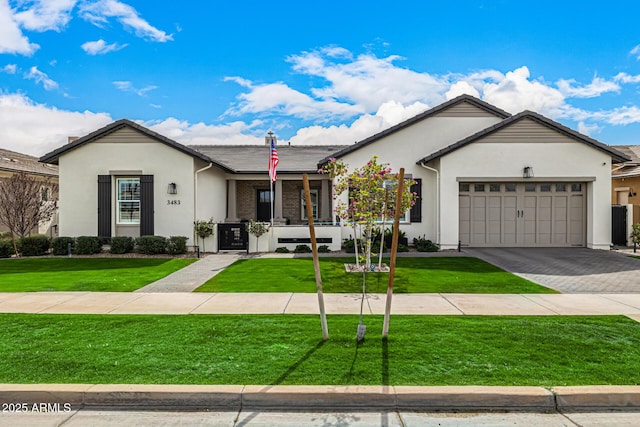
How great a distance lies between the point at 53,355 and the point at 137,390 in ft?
5.54

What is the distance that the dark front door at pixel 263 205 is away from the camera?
71.8 ft

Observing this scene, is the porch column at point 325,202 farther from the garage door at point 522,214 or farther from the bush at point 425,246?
the garage door at point 522,214

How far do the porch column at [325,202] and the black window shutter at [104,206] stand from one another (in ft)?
31.1

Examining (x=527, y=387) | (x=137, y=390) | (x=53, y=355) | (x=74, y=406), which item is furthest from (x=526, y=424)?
(x=53, y=355)

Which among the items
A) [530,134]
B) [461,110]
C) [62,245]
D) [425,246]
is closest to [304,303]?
[425,246]

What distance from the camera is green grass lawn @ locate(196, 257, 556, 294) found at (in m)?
9.40

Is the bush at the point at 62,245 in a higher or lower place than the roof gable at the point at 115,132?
lower

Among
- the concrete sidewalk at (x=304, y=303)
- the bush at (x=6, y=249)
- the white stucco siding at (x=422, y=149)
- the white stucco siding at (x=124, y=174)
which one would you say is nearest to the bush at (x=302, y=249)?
the white stucco siding at (x=422, y=149)

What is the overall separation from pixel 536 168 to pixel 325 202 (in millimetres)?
9561

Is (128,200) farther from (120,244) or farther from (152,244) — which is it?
(152,244)

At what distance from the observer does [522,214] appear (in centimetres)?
1627

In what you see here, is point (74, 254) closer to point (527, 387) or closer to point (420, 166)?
point (420, 166)

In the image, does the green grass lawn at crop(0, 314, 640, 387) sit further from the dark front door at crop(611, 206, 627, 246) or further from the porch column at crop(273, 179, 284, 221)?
the dark front door at crop(611, 206, 627, 246)

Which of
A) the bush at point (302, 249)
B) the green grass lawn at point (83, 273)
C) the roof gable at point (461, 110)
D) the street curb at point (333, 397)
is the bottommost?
the street curb at point (333, 397)
